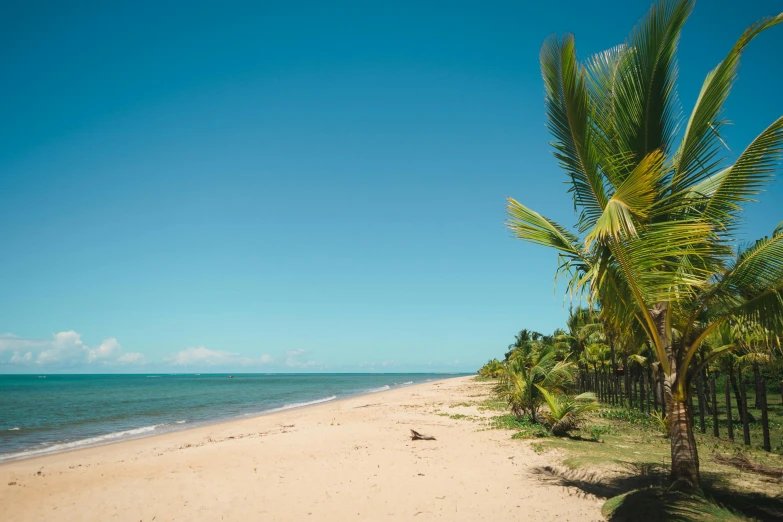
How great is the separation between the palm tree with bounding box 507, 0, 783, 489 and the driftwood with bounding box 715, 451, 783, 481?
3669 millimetres

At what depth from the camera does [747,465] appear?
8477mm

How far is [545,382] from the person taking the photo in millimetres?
14375

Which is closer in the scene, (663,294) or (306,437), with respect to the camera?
(663,294)

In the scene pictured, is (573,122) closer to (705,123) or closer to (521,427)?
(705,123)

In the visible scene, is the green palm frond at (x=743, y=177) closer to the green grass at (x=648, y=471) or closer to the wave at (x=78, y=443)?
the green grass at (x=648, y=471)

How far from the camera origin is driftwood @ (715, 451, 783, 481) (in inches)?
309

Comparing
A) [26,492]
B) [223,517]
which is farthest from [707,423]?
[26,492]

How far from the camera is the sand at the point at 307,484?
22.4 feet

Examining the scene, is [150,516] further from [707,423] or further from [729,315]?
[707,423]

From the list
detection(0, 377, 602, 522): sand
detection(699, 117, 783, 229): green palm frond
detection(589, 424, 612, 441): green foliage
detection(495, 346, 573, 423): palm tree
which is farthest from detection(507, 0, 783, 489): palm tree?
detection(495, 346, 573, 423): palm tree

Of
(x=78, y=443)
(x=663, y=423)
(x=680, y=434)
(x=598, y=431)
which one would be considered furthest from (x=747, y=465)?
(x=78, y=443)

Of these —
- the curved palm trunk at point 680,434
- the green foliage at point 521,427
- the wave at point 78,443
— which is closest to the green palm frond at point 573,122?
the curved palm trunk at point 680,434

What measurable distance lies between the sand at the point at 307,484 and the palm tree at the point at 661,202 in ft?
9.71

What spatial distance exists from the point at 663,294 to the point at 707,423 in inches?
529
